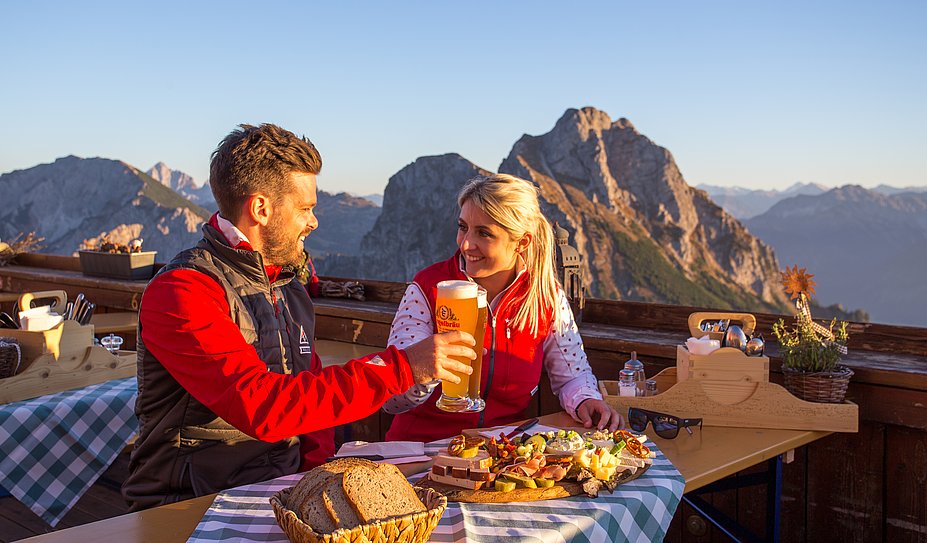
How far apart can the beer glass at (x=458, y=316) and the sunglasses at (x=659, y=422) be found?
62 cm

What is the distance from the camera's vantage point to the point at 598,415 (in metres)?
2.24

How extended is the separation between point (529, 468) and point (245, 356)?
2.13 feet

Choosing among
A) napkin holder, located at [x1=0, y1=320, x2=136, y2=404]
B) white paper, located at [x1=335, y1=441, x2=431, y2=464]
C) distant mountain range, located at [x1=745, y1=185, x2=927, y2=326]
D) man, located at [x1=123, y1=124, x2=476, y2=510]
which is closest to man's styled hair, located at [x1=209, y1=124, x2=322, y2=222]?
man, located at [x1=123, y1=124, x2=476, y2=510]

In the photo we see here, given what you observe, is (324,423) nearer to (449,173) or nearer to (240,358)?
(240,358)

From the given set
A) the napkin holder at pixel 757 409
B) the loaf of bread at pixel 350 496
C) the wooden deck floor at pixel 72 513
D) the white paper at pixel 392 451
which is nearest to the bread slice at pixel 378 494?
the loaf of bread at pixel 350 496

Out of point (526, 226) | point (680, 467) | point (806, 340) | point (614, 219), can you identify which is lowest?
point (614, 219)

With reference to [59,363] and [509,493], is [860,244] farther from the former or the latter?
[509,493]

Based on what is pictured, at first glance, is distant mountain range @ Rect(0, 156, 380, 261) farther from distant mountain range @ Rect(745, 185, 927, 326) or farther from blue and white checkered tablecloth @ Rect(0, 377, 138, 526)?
blue and white checkered tablecloth @ Rect(0, 377, 138, 526)

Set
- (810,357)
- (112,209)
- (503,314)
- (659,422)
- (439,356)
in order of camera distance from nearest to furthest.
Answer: (439,356) → (659,422) → (810,357) → (503,314) → (112,209)

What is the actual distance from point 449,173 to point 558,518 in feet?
279

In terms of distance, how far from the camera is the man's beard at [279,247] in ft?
6.34

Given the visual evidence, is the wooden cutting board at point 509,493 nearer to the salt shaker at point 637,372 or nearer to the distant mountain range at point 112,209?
the salt shaker at point 637,372

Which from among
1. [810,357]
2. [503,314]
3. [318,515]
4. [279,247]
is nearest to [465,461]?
[318,515]

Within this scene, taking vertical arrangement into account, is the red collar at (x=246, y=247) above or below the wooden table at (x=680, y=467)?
above
